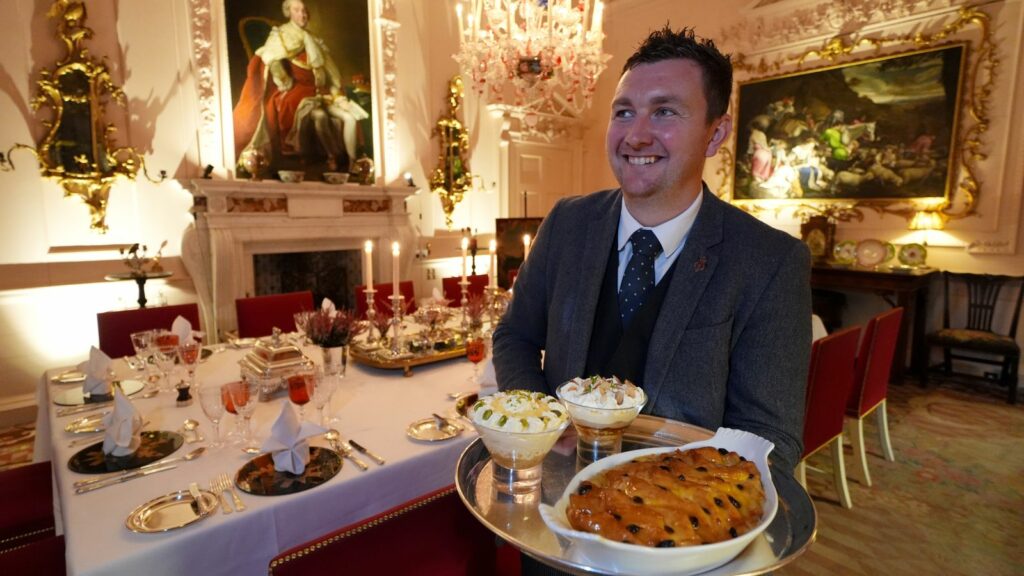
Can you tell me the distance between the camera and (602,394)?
3.31 ft

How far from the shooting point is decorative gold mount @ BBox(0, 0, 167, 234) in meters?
3.90

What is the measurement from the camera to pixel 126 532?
119 centimetres

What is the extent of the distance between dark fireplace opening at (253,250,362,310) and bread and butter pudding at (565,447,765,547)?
16.7 ft

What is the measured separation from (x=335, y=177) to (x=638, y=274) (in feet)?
15.4

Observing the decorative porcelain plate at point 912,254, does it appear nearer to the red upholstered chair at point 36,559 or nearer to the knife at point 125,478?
the knife at point 125,478

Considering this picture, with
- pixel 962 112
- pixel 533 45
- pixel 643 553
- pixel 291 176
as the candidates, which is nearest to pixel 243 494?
pixel 643 553

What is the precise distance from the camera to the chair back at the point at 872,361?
9.58 ft

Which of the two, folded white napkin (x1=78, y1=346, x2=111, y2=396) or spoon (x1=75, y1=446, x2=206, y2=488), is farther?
folded white napkin (x1=78, y1=346, x2=111, y2=396)

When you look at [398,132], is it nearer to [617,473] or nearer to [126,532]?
[126,532]

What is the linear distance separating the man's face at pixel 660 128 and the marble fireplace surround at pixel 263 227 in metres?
4.48

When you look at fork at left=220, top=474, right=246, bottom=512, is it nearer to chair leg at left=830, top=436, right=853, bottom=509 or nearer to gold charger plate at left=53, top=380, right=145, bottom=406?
gold charger plate at left=53, top=380, right=145, bottom=406

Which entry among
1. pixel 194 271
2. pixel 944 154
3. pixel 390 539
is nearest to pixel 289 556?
Answer: pixel 390 539

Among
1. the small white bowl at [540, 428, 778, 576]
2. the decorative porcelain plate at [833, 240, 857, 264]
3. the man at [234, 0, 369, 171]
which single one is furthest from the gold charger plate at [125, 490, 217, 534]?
the decorative porcelain plate at [833, 240, 857, 264]

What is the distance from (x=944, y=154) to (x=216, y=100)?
23.4 feet
